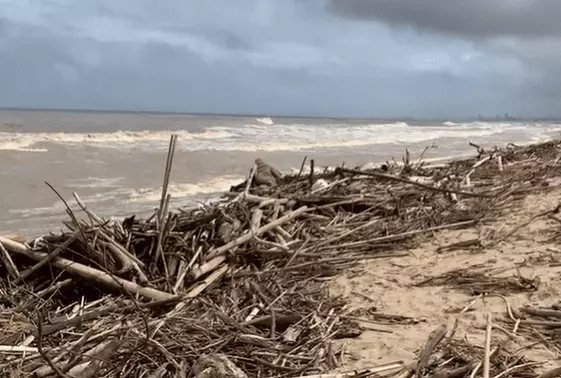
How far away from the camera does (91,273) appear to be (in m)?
4.35

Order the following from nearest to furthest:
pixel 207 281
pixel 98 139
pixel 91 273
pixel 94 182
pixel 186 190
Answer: pixel 91 273
pixel 207 281
pixel 186 190
pixel 94 182
pixel 98 139

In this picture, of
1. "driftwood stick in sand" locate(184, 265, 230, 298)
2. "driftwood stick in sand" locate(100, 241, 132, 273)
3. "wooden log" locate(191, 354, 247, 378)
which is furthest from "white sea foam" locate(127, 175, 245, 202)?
"wooden log" locate(191, 354, 247, 378)

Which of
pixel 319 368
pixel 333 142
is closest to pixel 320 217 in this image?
pixel 319 368

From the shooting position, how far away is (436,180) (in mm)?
8156

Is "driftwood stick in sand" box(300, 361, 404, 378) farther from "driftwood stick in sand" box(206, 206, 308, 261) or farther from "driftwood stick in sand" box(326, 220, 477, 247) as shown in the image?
"driftwood stick in sand" box(326, 220, 477, 247)

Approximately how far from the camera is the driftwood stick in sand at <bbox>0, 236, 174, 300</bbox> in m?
4.14

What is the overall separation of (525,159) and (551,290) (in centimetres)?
731

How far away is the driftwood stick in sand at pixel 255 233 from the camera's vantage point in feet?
16.3

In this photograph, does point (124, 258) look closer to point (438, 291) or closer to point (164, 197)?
point (164, 197)

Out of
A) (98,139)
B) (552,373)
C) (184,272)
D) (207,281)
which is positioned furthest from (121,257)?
(98,139)

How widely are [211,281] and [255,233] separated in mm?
891

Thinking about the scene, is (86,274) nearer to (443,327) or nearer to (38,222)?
(443,327)

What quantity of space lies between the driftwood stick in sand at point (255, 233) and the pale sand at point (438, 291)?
0.82m

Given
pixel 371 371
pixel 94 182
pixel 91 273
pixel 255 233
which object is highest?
pixel 255 233
